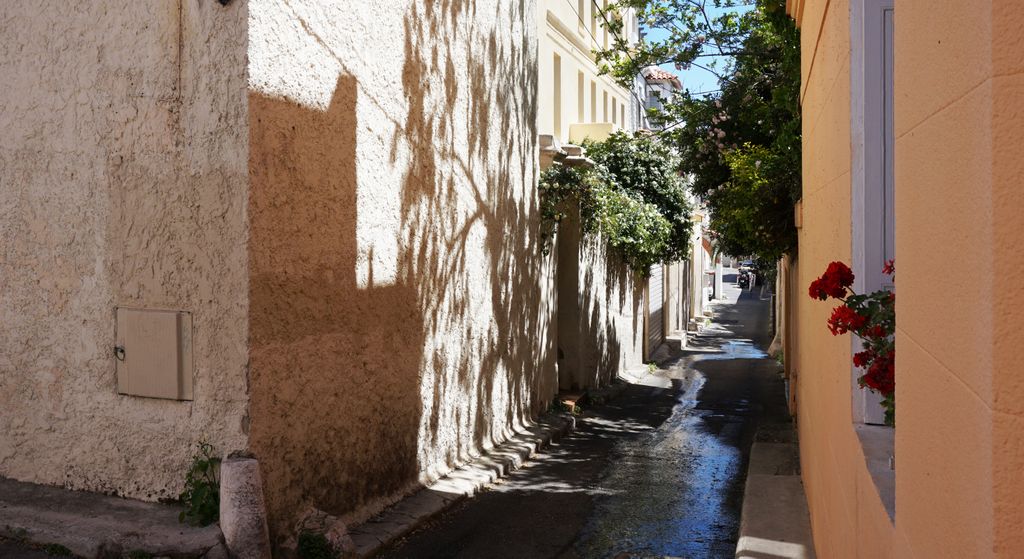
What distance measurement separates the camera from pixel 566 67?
2023 cm

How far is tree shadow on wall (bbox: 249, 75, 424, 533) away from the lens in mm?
6336

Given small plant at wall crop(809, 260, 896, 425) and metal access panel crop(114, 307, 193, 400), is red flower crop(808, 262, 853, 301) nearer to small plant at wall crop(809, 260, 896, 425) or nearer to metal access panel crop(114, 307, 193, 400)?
small plant at wall crop(809, 260, 896, 425)

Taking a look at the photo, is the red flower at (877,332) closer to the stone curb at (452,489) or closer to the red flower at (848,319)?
the red flower at (848,319)

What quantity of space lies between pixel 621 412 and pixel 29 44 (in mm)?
10090

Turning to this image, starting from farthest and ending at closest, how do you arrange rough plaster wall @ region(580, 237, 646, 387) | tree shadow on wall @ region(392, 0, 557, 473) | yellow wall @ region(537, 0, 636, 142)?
yellow wall @ region(537, 0, 636, 142) → rough plaster wall @ region(580, 237, 646, 387) → tree shadow on wall @ region(392, 0, 557, 473)

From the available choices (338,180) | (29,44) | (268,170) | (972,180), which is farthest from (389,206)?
(972,180)

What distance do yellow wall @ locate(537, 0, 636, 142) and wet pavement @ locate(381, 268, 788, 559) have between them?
594 centimetres

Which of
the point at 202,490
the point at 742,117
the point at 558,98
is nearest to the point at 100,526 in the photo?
the point at 202,490

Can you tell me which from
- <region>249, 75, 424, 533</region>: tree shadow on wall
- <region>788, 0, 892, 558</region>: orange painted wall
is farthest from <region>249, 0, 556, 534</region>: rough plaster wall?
<region>788, 0, 892, 558</region>: orange painted wall

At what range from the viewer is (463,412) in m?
9.88

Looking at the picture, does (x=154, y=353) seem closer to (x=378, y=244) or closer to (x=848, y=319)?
(x=378, y=244)

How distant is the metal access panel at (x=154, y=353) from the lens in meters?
6.32

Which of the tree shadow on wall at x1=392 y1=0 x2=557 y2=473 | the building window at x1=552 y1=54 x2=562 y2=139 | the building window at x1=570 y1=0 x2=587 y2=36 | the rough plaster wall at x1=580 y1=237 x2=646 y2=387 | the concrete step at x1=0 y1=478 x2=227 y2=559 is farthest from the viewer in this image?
the building window at x1=570 y1=0 x2=587 y2=36

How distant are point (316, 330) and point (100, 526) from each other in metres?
1.89
